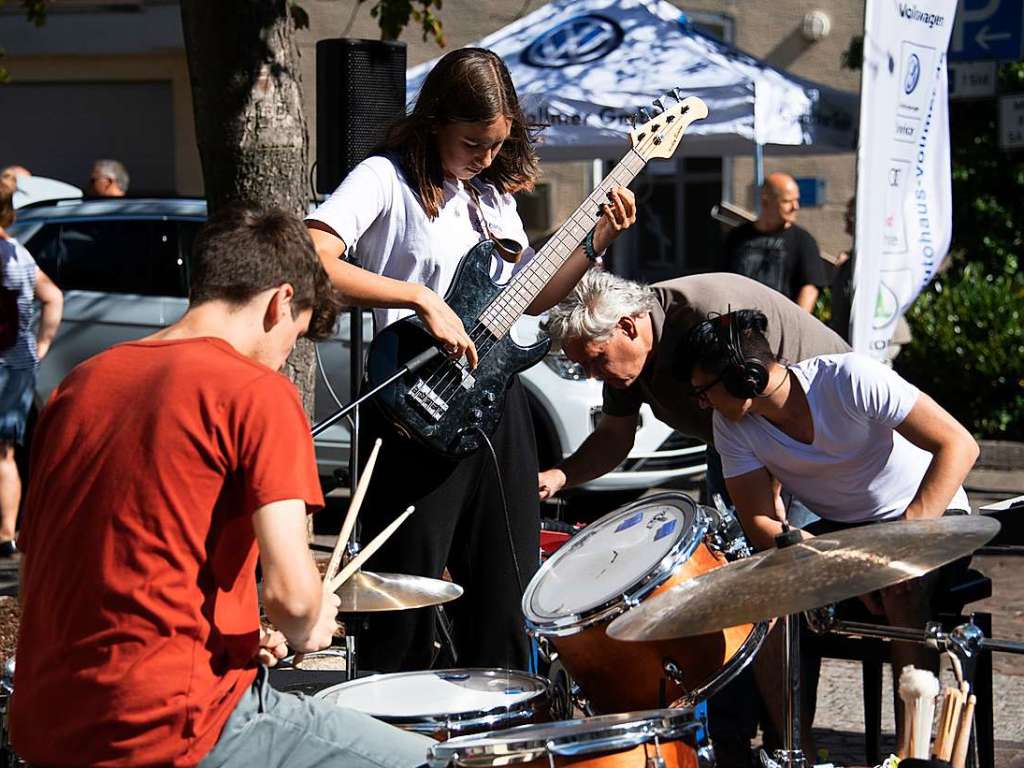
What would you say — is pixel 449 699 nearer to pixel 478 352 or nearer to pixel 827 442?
pixel 478 352

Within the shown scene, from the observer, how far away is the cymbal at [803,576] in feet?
8.67

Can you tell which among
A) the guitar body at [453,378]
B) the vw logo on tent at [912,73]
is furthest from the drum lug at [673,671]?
the vw logo on tent at [912,73]

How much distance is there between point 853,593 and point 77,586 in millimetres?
1305

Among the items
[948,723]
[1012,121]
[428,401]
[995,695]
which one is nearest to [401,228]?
[428,401]

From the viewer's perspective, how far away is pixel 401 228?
12.1ft

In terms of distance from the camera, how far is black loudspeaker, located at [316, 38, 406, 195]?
546cm

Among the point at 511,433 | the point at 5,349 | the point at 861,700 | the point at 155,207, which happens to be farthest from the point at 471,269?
the point at 155,207

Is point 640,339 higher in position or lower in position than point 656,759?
higher

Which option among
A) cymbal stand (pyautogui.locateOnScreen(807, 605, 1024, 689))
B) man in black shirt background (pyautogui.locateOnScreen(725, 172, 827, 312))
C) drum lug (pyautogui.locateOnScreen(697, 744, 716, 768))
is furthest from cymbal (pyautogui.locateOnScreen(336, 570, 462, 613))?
man in black shirt background (pyautogui.locateOnScreen(725, 172, 827, 312))

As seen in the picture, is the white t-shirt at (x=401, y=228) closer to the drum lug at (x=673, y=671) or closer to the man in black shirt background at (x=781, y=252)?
the drum lug at (x=673, y=671)

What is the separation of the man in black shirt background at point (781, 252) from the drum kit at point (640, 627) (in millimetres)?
5438

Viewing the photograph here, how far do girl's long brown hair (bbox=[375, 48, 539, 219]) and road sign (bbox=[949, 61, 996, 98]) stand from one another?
539 centimetres

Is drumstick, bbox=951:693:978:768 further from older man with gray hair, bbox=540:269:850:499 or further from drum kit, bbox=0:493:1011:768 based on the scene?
older man with gray hair, bbox=540:269:850:499

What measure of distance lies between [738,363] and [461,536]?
2.63 ft
